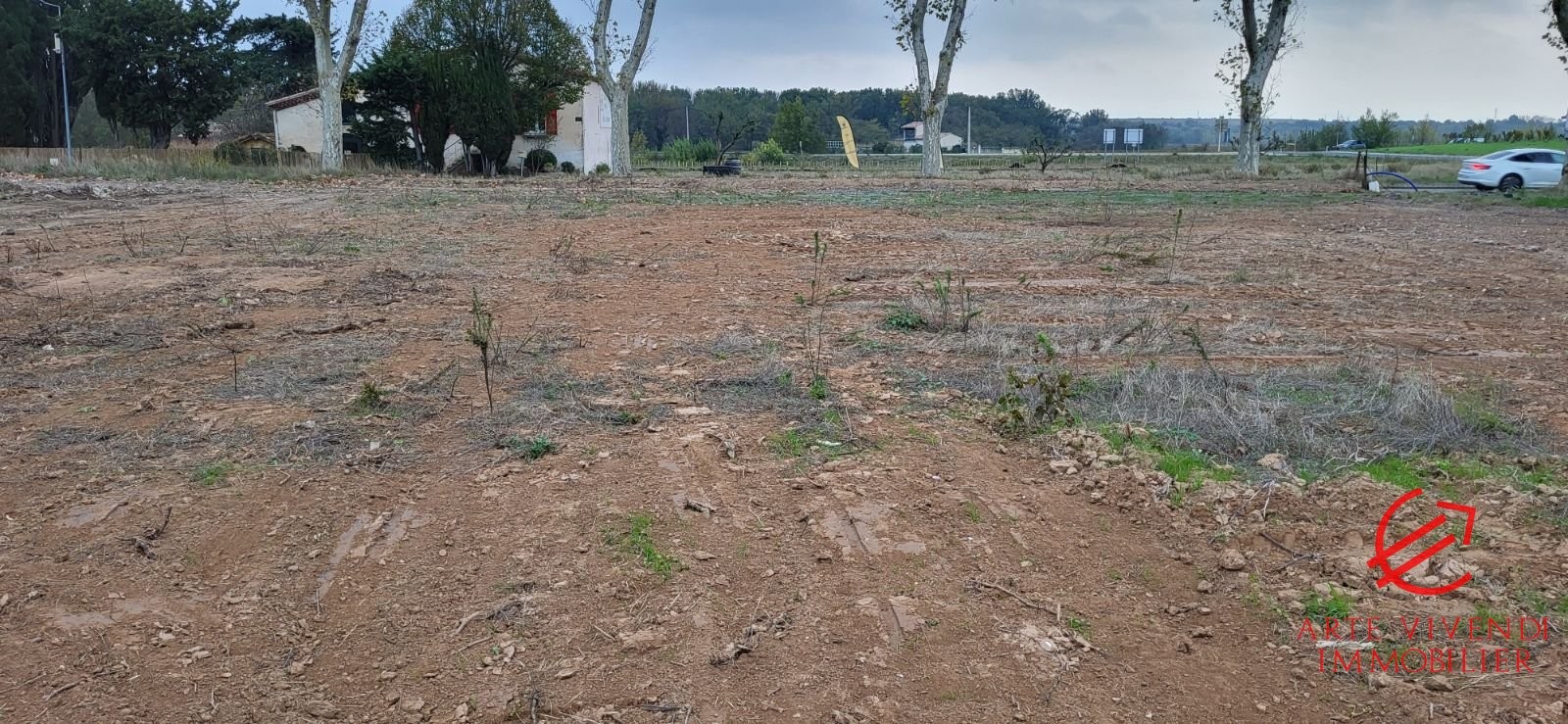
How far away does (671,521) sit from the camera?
10.8 feet

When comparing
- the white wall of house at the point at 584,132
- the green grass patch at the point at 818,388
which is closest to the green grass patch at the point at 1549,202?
the green grass patch at the point at 818,388

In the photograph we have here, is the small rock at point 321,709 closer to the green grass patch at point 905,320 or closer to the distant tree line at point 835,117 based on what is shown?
the green grass patch at point 905,320

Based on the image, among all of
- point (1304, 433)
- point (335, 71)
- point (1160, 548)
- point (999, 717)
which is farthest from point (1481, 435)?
point (335, 71)

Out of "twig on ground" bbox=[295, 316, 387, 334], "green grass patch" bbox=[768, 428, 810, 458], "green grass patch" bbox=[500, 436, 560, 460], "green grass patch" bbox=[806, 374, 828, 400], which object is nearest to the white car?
"green grass patch" bbox=[806, 374, 828, 400]

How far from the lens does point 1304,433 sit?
12.8 ft

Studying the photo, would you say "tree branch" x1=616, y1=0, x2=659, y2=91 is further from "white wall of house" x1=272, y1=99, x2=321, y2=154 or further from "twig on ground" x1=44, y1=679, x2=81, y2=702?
"twig on ground" x1=44, y1=679, x2=81, y2=702

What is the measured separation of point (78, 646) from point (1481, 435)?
470 cm

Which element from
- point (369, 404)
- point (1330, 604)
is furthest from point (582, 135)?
point (1330, 604)

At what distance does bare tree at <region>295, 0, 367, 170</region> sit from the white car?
2628 cm

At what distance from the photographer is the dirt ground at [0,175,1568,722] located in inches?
98.3

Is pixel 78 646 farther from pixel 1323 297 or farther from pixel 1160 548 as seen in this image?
pixel 1323 297

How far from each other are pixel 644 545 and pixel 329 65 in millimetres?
25535

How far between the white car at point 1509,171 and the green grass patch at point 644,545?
2612 centimetres

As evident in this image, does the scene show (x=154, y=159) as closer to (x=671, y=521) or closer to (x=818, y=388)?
(x=818, y=388)
